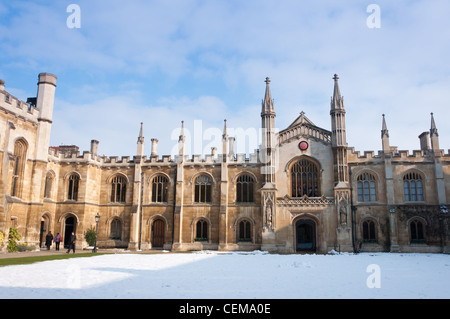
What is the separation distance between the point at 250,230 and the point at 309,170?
778cm

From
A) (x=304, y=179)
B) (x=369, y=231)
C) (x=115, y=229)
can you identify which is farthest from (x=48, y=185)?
(x=369, y=231)

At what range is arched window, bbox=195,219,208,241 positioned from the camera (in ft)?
112

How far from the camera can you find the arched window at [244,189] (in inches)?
1345

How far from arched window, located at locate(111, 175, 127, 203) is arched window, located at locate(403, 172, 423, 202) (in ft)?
86.8

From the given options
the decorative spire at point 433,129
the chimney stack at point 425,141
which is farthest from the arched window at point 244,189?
the decorative spire at point 433,129

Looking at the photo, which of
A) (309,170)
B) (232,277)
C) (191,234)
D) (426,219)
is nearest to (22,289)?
(232,277)

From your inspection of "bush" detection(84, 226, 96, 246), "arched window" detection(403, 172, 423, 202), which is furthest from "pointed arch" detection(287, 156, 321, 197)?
"bush" detection(84, 226, 96, 246)

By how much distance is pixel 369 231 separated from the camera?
104ft

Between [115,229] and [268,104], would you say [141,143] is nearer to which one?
[115,229]

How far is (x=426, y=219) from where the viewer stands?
30953mm

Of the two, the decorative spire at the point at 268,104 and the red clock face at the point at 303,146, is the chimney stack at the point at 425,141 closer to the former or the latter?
the red clock face at the point at 303,146

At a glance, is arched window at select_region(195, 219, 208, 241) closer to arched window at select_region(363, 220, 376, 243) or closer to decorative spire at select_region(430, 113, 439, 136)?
arched window at select_region(363, 220, 376, 243)

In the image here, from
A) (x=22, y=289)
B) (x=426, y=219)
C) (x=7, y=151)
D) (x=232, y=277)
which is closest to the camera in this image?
(x=22, y=289)

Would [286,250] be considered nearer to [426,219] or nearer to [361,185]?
[361,185]
